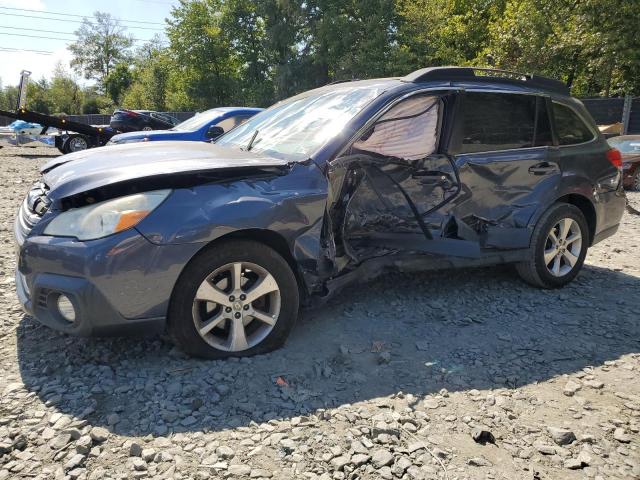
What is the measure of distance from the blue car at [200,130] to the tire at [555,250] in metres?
5.28

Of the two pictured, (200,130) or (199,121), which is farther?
(199,121)

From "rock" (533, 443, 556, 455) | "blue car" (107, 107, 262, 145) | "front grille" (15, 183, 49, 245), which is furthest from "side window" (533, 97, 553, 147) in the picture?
"blue car" (107, 107, 262, 145)

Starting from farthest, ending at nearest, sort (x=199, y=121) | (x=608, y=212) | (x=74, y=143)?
(x=74, y=143)
(x=199, y=121)
(x=608, y=212)

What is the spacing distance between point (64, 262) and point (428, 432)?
2.06 meters

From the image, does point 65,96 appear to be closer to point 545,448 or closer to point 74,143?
point 74,143

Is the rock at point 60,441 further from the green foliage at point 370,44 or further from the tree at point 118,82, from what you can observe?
the tree at point 118,82

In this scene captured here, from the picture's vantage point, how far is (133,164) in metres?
3.09

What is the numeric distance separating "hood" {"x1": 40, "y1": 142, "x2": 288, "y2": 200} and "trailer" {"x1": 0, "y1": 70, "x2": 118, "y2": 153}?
1241 cm

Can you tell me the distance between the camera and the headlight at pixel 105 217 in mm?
2727

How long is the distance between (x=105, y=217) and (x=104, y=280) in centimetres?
34

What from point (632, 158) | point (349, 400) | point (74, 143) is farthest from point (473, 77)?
point (74, 143)

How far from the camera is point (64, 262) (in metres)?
2.72

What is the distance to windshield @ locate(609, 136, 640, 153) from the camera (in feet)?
38.8

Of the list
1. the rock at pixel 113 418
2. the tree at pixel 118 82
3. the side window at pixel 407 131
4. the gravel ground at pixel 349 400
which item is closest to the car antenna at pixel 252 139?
the side window at pixel 407 131
